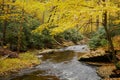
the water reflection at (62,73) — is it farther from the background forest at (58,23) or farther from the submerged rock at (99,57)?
the background forest at (58,23)

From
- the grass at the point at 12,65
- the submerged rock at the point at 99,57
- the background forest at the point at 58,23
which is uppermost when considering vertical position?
the background forest at the point at 58,23

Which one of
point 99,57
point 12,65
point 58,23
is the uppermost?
point 58,23

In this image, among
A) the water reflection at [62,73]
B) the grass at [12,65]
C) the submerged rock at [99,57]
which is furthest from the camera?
the submerged rock at [99,57]

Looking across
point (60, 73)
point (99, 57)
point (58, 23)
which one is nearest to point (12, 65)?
point (60, 73)

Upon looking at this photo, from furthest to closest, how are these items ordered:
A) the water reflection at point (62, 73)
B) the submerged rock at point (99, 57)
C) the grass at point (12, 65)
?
1. the submerged rock at point (99, 57)
2. the grass at point (12, 65)
3. the water reflection at point (62, 73)

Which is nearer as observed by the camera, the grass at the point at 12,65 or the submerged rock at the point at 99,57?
the grass at the point at 12,65

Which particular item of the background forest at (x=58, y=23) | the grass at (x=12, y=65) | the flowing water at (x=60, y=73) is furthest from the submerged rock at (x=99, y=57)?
the grass at (x=12, y=65)

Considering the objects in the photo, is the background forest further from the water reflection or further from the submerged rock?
the water reflection

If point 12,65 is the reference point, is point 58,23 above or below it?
above

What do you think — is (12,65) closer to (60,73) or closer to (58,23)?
(60,73)

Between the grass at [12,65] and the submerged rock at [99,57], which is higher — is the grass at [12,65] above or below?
below

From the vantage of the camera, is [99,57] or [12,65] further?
[99,57]

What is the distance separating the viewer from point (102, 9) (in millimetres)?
8195

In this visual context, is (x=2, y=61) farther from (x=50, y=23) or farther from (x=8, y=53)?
(x=50, y=23)
